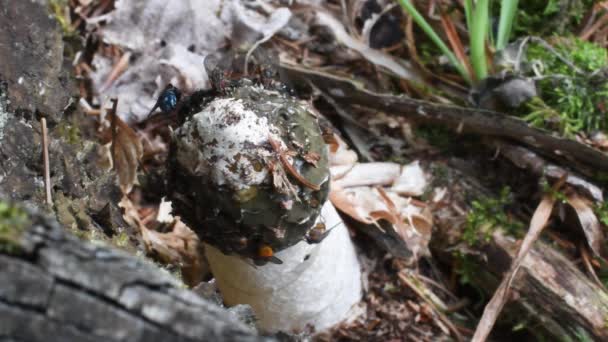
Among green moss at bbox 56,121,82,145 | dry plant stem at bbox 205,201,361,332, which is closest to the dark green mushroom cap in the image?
dry plant stem at bbox 205,201,361,332

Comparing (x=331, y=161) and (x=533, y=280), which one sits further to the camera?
(x=331, y=161)

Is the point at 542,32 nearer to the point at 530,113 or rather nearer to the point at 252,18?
the point at 530,113

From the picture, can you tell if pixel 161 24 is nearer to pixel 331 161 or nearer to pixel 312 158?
pixel 331 161

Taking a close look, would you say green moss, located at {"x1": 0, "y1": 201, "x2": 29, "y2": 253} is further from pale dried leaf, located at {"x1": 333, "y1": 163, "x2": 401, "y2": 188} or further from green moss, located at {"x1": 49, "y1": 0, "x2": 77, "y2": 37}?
green moss, located at {"x1": 49, "y1": 0, "x2": 77, "y2": 37}

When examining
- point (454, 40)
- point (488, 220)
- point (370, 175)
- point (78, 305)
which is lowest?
point (488, 220)

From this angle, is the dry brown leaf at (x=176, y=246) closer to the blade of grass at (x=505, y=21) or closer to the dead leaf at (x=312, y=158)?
the dead leaf at (x=312, y=158)

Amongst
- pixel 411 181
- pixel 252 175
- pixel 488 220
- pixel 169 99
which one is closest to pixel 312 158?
pixel 252 175

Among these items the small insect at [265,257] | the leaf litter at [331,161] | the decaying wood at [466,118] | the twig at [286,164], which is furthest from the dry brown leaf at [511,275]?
the twig at [286,164]
